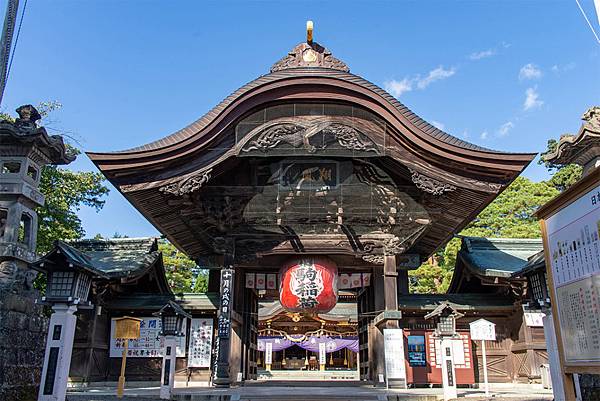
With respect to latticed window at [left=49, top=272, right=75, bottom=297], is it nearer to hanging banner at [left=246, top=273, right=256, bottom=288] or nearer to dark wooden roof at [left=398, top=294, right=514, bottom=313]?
hanging banner at [left=246, top=273, right=256, bottom=288]

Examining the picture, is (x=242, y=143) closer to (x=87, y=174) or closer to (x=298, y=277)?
(x=298, y=277)

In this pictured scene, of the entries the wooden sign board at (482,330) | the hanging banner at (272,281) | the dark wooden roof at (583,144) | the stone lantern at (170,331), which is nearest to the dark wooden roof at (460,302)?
the wooden sign board at (482,330)

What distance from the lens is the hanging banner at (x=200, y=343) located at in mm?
12930

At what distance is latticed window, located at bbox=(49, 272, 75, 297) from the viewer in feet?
21.7

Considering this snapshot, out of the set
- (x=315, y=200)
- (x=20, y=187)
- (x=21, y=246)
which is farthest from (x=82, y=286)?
(x=315, y=200)

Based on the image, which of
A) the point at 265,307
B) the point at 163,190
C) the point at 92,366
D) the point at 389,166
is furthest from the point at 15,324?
the point at 265,307

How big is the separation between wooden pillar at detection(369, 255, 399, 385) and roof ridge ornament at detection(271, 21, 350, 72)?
4.51 metres

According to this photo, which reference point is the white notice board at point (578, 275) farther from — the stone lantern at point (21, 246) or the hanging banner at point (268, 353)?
the hanging banner at point (268, 353)

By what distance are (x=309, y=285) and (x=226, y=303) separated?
6.41 ft

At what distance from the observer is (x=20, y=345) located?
7371 millimetres

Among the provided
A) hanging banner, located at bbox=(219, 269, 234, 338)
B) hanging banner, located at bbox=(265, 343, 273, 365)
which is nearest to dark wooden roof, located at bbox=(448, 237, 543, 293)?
hanging banner, located at bbox=(219, 269, 234, 338)

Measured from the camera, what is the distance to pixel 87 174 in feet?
63.4

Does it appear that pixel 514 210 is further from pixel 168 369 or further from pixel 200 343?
pixel 168 369

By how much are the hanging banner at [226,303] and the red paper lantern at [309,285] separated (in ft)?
4.46
